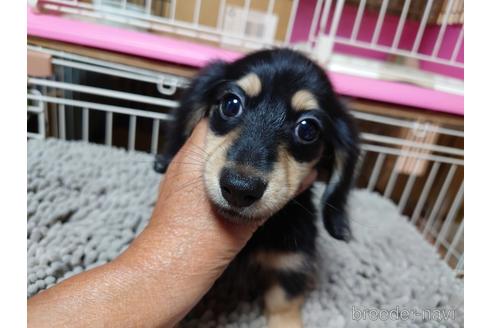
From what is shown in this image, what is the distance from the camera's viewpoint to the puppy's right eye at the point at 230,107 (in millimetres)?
754

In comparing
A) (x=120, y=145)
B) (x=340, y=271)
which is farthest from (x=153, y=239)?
(x=120, y=145)

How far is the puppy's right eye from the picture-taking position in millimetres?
754

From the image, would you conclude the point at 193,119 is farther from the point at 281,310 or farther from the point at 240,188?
the point at 281,310

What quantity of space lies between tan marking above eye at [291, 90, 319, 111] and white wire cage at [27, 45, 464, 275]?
1.50 feet

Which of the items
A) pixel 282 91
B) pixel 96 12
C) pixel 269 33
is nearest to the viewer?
pixel 282 91

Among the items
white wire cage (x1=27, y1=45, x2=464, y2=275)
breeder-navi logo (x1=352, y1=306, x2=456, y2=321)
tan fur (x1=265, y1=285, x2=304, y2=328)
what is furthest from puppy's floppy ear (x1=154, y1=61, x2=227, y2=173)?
breeder-navi logo (x1=352, y1=306, x2=456, y2=321)

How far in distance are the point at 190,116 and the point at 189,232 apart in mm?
359

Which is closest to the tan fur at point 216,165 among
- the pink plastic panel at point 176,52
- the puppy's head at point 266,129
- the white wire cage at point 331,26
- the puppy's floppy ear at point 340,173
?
the puppy's head at point 266,129

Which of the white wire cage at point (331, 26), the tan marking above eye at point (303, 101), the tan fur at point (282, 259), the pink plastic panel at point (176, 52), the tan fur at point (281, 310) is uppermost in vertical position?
the white wire cage at point (331, 26)

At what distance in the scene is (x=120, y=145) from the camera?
59.2 inches

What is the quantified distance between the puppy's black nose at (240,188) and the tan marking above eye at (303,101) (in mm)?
210

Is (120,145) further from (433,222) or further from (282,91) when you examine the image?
(433,222)

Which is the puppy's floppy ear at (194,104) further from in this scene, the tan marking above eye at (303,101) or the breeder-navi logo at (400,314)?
the breeder-navi logo at (400,314)

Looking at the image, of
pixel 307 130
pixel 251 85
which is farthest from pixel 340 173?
pixel 251 85
